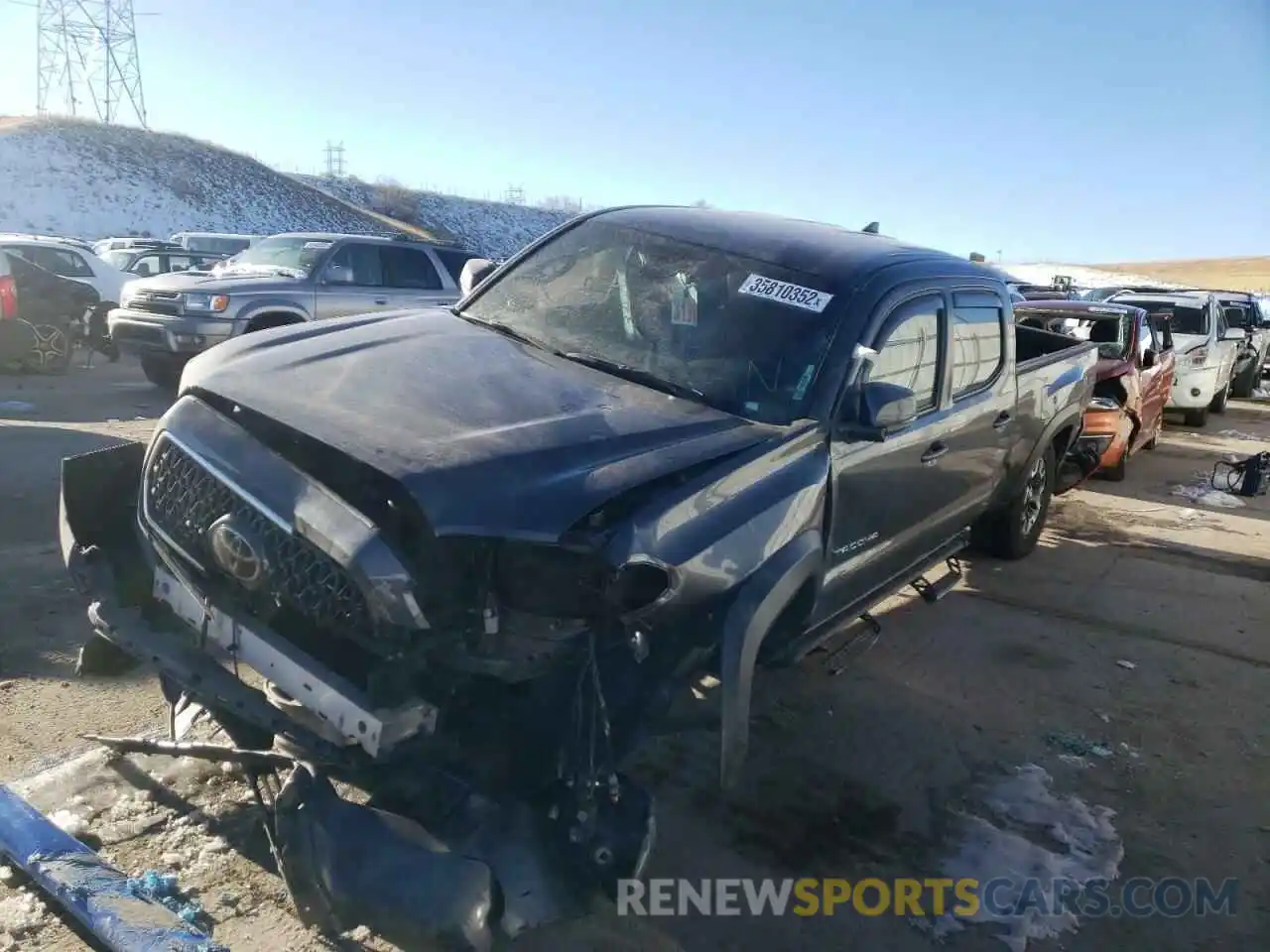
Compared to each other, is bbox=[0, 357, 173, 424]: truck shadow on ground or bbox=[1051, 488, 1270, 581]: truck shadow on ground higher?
bbox=[0, 357, 173, 424]: truck shadow on ground

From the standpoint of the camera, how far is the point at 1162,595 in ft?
20.9

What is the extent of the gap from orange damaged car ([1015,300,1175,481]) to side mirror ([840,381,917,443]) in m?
6.04

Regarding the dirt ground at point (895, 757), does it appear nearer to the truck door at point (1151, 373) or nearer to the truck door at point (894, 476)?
the truck door at point (894, 476)

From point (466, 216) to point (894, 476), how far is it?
63.7 meters

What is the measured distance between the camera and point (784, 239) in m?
4.13

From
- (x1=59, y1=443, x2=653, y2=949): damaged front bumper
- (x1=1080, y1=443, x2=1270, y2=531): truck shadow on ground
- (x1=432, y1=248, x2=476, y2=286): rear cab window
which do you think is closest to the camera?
(x1=59, y1=443, x2=653, y2=949): damaged front bumper

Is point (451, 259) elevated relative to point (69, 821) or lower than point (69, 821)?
elevated

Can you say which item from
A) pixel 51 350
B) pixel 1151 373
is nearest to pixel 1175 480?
pixel 1151 373

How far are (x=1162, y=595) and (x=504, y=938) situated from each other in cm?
560

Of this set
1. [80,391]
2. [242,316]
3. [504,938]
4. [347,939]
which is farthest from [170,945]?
[80,391]

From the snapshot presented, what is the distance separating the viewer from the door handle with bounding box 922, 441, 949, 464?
13.9ft

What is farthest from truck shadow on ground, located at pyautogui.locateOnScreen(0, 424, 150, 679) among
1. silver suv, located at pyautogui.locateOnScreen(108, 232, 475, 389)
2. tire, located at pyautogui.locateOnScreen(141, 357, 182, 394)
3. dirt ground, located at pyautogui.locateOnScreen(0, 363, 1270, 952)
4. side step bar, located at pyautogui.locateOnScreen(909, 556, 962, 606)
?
side step bar, located at pyautogui.locateOnScreen(909, 556, 962, 606)

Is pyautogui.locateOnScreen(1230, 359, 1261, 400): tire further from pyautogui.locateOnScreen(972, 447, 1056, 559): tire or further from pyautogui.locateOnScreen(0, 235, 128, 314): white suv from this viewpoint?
pyautogui.locateOnScreen(0, 235, 128, 314): white suv

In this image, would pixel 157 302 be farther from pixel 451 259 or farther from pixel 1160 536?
pixel 1160 536
